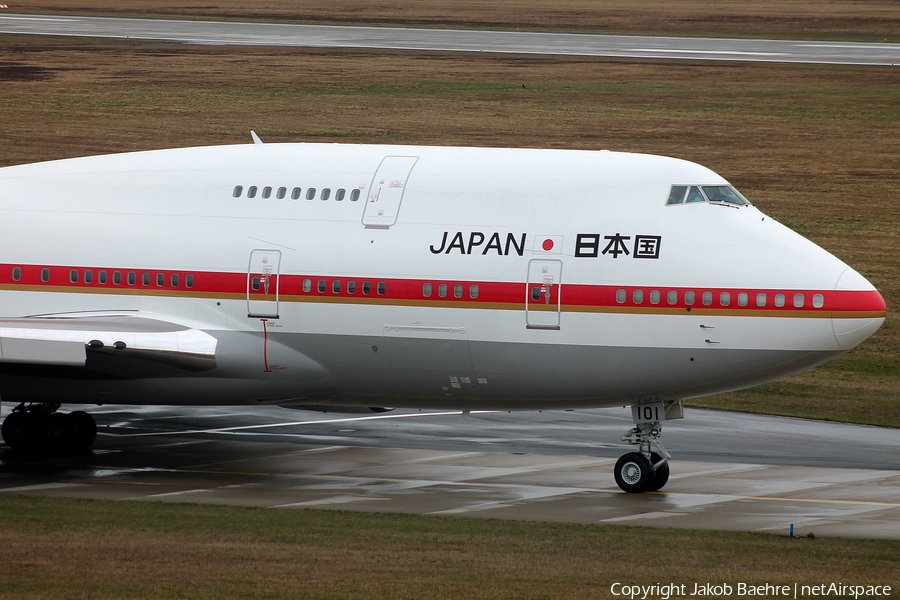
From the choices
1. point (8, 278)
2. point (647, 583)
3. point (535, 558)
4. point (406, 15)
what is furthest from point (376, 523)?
point (406, 15)

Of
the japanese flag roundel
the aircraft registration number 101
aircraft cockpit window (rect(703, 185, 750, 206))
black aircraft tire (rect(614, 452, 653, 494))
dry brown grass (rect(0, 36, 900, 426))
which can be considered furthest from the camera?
dry brown grass (rect(0, 36, 900, 426))

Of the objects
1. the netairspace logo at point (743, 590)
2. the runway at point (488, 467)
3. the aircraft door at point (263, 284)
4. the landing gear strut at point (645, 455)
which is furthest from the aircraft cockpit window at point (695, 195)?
the netairspace logo at point (743, 590)

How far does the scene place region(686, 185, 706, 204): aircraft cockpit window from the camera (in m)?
25.9

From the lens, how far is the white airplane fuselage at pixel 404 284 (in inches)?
989

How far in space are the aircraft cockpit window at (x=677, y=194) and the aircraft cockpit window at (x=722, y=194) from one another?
413mm

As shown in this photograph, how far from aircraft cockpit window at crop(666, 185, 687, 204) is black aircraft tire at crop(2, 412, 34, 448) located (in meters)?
15.0

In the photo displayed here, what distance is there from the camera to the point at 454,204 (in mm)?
26562

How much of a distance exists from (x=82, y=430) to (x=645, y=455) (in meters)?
12.9

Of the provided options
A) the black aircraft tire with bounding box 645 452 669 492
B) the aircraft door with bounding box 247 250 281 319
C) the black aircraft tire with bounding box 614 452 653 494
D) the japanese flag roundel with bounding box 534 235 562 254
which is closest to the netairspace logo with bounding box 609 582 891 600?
the black aircraft tire with bounding box 614 452 653 494

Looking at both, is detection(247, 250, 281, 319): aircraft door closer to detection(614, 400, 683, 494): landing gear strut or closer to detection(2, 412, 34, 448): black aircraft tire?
detection(2, 412, 34, 448): black aircraft tire

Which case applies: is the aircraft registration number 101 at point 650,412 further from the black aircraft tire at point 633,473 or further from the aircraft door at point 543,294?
the aircraft door at point 543,294

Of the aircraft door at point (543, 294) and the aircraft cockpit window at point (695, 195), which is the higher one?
the aircraft cockpit window at point (695, 195)

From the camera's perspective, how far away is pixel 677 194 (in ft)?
85.0

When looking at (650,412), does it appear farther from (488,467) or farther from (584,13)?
(584,13)
